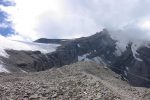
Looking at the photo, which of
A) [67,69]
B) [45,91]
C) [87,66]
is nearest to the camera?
[45,91]

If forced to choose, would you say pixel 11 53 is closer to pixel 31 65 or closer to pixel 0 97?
pixel 31 65

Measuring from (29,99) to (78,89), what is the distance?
5.70m

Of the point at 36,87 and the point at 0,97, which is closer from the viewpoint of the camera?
the point at 0,97

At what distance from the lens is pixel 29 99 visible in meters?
45.7

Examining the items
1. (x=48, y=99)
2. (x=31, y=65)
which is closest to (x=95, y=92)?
(x=48, y=99)

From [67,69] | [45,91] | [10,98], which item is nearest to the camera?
[10,98]

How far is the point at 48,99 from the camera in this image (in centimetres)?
4556

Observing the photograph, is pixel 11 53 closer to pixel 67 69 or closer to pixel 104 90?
pixel 67 69

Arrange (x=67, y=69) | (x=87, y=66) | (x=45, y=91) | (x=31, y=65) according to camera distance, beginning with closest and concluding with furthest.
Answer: (x=45, y=91) → (x=67, y=69) → (x=87, y=66) → (x=31, y=65)

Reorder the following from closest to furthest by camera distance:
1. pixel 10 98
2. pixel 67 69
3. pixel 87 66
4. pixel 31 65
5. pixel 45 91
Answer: pixel 10 98 < pixel 45 91 < pixel 67 69 < pixel 87 66 < pixel 31 65

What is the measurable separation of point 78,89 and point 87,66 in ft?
110

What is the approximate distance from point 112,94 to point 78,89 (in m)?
4.16

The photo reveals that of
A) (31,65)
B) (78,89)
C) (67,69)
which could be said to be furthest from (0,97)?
(31,65)

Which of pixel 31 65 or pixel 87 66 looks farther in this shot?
pixel 31 65
